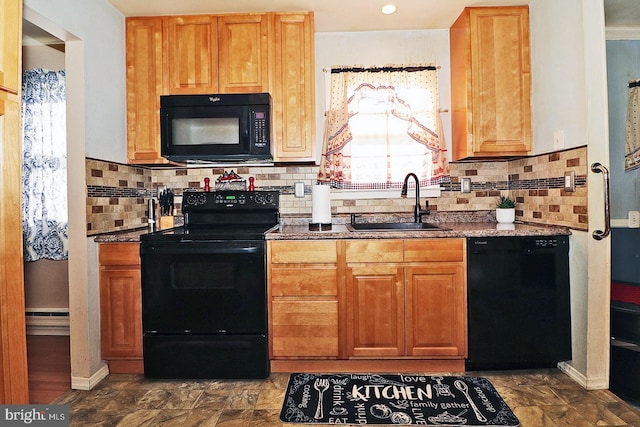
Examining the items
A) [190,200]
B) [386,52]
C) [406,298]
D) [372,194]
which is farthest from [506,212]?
[190,200]

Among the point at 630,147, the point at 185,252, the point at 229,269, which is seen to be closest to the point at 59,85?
the point at 185,252

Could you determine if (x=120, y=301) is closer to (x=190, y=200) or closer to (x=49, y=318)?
(x=190, y=200)

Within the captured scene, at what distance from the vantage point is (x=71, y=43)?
231 centimetres

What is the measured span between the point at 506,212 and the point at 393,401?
5.23 feet

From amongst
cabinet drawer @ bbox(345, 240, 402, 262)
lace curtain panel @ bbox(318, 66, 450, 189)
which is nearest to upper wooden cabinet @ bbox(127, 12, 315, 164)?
lace curtain panel @ bbox(318, 66, 450, 189)

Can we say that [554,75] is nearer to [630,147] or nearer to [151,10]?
[630,147]

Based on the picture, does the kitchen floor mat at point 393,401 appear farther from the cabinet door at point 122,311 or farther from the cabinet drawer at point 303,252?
the cabinet door at point 122,311

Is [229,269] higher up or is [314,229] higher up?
[314,229]

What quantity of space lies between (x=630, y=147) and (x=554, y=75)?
0.95 meters

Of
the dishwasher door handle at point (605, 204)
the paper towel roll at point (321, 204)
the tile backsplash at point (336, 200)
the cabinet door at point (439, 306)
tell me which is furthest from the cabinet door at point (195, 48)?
the dishwasher door handle at point (605, 204)

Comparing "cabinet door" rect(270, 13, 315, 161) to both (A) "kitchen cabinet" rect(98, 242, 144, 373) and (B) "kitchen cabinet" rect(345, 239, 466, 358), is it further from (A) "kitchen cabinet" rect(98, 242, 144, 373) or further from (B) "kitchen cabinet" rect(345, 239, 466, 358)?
(A) "kitchen cabinet" rect(98, 242, 144, 373)

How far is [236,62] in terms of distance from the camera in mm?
2695

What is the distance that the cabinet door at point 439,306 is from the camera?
2.35 metres

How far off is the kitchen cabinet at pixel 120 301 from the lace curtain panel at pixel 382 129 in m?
1.46
